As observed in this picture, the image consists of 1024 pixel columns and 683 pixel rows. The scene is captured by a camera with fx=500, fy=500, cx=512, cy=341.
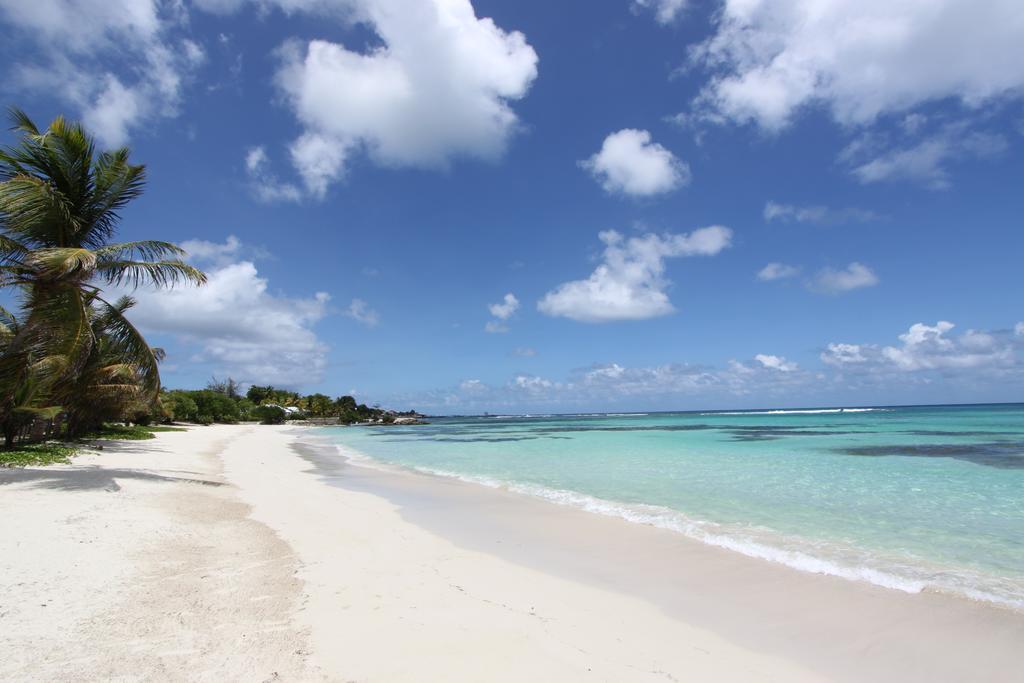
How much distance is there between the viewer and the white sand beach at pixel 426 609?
340cm

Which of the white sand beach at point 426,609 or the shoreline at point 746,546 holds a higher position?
the white sand beach at point 426,609

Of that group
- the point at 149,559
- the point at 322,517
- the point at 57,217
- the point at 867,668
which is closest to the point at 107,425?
the point at 57,217

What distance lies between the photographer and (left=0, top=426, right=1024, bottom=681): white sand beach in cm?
340

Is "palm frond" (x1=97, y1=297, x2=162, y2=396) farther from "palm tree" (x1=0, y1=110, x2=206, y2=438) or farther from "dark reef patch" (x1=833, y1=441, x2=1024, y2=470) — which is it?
"dark reef patch" (x1=833, y1=441, x2=1024, y2=470)

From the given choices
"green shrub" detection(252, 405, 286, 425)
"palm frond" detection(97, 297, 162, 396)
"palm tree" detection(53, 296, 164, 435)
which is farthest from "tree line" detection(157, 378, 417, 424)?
"palm frond" detection(97, 297, 162, 396)

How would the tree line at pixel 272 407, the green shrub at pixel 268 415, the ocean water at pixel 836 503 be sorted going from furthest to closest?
the green shrub at pixel 268 415 < the tree line at pixel 272 407 < the ocean water at pixel 836 503

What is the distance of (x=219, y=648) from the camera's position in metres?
3.45

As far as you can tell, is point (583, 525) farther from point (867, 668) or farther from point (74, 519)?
point (74, 519)

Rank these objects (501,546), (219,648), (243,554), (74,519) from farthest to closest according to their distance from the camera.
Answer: (501,546) → (74,519) → (243,554) → (219,648)

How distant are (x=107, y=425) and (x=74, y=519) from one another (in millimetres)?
28154

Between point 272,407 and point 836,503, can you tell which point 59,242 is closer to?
point 836,503

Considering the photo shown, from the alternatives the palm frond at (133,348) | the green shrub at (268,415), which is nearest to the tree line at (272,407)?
the green shrub at (268,415)

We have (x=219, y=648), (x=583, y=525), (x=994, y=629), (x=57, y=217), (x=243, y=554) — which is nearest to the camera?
(x=219, y=648)

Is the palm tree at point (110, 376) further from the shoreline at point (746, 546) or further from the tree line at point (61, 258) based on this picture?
the shoreline at point (746, 546)
